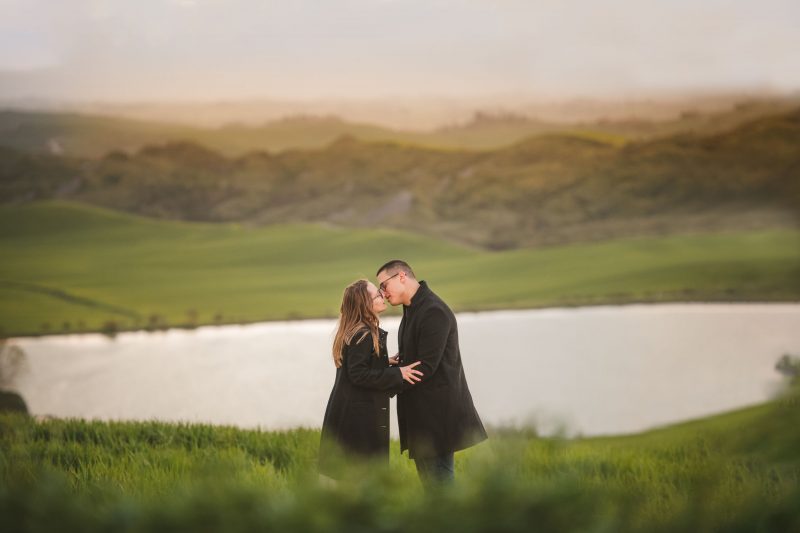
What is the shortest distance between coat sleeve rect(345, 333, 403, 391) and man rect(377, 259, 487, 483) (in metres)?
0.16

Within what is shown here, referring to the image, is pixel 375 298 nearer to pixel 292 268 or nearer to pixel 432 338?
pixel 432 338

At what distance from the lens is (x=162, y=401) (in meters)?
13.8

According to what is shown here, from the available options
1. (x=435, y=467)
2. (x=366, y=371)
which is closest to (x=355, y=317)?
(x=366, y=371)

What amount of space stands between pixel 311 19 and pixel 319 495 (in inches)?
577

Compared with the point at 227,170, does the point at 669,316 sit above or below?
below

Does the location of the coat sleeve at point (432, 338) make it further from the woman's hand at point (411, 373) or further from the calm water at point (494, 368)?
the calm water at point (494, 368)

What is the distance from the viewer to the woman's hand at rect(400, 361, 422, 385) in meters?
3.60

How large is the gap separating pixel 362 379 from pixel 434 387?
13.1 inches

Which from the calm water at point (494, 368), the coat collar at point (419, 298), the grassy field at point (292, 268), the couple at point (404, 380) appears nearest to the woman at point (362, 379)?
the couple at point (404, 380)

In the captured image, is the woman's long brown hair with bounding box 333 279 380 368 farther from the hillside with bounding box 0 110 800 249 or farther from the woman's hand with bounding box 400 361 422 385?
the hillside with bounding box 0 110 800 249

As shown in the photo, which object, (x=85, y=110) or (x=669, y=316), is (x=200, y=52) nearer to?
(x=85, y=110)

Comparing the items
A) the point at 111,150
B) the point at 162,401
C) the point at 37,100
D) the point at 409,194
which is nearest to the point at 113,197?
the point at 111,150

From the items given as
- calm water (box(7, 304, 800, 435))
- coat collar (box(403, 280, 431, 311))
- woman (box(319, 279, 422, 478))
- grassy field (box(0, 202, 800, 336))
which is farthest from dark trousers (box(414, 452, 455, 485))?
grassy field (box(0, 202, 800, 336))

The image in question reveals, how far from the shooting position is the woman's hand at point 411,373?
3600 millimetres
